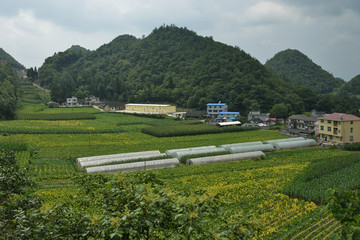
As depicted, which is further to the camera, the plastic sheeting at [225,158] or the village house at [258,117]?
the village house at [258,117]

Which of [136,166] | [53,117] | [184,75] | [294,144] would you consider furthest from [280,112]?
[53,117]

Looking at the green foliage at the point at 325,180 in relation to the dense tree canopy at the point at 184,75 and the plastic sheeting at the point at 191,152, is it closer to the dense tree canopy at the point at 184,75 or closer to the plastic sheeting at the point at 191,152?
the plastic sheeting at the point at 191,152

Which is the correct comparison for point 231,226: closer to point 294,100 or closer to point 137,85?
point 294,100

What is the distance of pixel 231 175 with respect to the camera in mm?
25109

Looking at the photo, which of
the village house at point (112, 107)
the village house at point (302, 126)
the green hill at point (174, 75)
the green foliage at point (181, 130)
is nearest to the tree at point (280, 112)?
the green hill at point (174, 75)

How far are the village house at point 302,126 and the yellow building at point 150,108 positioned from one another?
29.3 meters

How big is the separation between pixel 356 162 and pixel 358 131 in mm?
13893

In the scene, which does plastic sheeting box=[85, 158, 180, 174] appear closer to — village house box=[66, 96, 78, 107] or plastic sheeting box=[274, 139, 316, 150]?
plastic sheeting box=[274, 139, 316, 150]

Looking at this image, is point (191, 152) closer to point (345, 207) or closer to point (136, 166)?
point (136, 166)

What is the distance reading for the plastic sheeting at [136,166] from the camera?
83.1ft

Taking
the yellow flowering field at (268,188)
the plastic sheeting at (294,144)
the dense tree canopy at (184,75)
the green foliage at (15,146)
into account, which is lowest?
the yellow flowering field at (268,188)

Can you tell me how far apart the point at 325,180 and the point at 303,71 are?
11384 cm

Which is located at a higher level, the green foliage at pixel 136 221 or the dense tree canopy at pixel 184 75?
the dense tree canopy at pixel 184 75

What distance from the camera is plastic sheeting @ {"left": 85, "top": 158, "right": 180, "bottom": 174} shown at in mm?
25344
